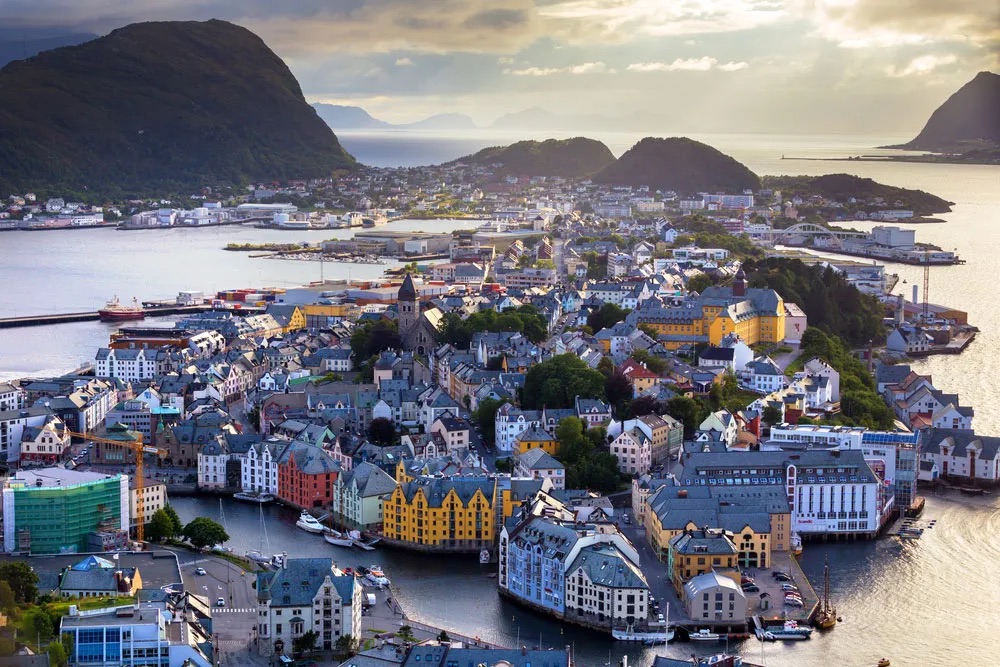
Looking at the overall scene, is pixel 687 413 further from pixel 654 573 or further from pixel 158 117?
pixel 158 117

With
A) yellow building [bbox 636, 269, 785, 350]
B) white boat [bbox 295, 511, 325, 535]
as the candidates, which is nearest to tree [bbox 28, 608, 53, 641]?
white boat [bbox 295, 511, 325, 535]

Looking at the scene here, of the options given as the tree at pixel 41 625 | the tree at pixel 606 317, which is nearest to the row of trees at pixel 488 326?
the tree at pixel 606 317

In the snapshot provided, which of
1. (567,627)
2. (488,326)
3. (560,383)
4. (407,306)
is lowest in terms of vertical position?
(567,627)

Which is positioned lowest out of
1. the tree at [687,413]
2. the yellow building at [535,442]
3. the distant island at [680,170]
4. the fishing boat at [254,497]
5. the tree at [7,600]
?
the fishing boat at [254,497]

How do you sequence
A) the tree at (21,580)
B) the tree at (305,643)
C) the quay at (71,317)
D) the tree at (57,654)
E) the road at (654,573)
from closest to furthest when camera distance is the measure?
the tree at (57,654)
the tree at (305,643)
the tree at (21,580)
the road at (654,573)
the quay at (71,317)

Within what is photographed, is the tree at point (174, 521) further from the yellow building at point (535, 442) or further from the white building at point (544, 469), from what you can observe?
the yellow building at point (535, 442)

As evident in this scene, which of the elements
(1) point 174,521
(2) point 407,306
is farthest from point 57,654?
(2) point 407,306

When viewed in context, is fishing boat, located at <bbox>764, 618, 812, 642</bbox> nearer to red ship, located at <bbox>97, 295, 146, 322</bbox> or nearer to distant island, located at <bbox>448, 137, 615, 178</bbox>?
red ship, located at <bbox>97, 295, 146, 322</bbox>
